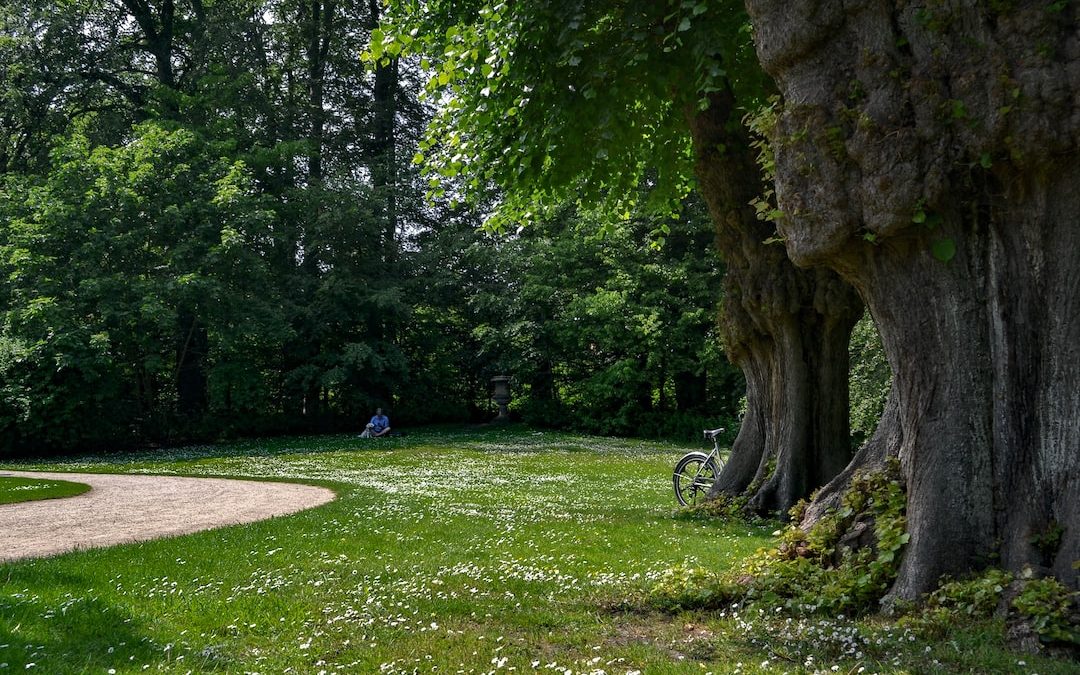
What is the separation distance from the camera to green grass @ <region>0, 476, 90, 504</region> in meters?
13.3

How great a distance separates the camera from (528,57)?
28.6 ft

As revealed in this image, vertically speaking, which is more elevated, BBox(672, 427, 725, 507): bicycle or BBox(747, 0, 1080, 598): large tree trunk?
BBox(747, 0, 1080, 598): large tree trunk

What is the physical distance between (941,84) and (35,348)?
23.9 metres

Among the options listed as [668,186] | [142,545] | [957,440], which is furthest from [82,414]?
[957,440]

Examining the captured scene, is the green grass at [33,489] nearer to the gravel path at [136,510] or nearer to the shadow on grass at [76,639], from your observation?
the gravel path at [136,510]

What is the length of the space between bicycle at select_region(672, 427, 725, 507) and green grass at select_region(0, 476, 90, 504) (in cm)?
999

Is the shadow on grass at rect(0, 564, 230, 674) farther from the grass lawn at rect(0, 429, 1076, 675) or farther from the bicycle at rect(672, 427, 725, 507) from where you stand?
the bicycle at rect(672, 427, 725, 507)

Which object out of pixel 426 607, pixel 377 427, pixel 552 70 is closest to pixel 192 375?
pixel 377 427

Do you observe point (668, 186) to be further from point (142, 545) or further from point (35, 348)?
point (35, 348)

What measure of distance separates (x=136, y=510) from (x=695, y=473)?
27.9ft

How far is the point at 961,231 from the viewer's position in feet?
17.7

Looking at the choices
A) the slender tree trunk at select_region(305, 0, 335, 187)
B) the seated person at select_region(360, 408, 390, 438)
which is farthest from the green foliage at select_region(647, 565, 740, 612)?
the slender tree trunk at select_region(305, 0, 335, 187)

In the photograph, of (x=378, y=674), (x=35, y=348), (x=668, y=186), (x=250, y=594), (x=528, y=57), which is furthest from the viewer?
(x=35, y=348)

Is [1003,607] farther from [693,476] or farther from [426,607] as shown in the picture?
[693,476]
